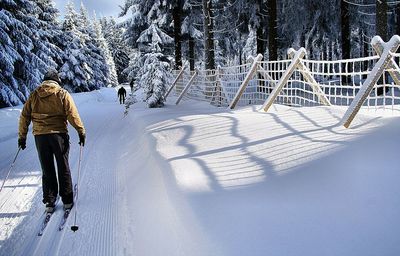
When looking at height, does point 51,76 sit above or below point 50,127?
above

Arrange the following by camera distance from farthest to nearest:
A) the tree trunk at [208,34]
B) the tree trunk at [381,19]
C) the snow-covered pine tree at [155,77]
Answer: the tree trunk at [208,34] < the snow-covered pine tree at [155,77] < the tree trunk at [381,19]

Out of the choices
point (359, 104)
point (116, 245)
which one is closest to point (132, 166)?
point (116, 245)

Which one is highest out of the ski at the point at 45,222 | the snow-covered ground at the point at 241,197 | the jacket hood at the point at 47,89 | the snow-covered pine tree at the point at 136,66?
the snow-covered pine tree at the point at 136,66

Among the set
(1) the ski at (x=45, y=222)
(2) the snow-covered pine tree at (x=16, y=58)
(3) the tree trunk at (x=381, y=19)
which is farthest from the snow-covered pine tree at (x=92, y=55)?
(1) the ski at (x=45, y=222)

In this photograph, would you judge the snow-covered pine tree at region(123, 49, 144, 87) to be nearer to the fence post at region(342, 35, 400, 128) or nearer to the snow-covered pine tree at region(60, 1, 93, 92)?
the snow-covered pine tree at region(60, 1, 93, 92)

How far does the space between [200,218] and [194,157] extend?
71.6 inches

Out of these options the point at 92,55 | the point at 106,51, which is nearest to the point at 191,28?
the point at 92,55

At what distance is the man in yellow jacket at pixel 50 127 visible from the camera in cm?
476

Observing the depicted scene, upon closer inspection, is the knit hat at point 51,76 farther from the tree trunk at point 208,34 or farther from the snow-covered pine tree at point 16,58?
the snow-covered pine tree at point 16,58

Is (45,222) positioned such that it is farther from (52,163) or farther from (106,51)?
(106,51)

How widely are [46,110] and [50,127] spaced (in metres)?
0.23

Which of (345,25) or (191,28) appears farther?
(191,28)

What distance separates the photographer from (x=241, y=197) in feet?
12.7

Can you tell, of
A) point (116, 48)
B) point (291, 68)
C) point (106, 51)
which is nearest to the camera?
point (291, 68)
